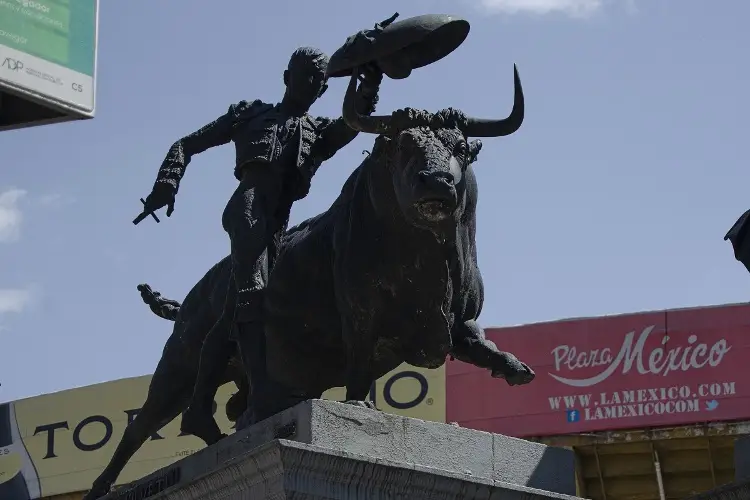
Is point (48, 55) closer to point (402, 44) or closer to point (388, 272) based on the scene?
point (402, 44)

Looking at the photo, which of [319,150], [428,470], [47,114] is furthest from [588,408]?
[428,470]

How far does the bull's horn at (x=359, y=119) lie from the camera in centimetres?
1292

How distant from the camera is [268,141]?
47.5 feet

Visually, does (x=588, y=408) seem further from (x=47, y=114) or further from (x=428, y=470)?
(x=428, y=470)

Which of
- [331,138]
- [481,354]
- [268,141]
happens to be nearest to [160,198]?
[268,141]

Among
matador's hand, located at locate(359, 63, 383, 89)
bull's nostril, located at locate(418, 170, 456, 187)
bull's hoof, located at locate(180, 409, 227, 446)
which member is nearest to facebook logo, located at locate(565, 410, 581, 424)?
bull's hoof, located at locate(180, 409, 227, 446)

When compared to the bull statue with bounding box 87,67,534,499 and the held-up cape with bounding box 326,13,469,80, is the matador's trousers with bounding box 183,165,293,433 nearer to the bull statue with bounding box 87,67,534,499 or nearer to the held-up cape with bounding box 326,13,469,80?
the bull statue with bounding box 87,67,534,499

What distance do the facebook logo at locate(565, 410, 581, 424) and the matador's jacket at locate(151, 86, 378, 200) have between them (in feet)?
66.6

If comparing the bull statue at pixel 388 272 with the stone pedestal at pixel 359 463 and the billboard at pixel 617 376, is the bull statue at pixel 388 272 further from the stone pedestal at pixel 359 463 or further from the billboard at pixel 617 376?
the billboard at pixel 617 376

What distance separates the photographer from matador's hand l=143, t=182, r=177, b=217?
48.4 ft

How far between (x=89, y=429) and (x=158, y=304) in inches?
880

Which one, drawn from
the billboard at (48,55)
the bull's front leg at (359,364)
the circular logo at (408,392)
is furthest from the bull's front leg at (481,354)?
the circular logo at (408,392)

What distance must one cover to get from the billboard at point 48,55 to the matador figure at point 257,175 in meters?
5.82

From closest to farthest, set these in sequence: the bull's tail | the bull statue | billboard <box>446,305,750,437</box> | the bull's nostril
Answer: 1. the bull's nostril
2. the bull statue
3. the bull's tail
4. billboard <box>446,305,750,437</box>
